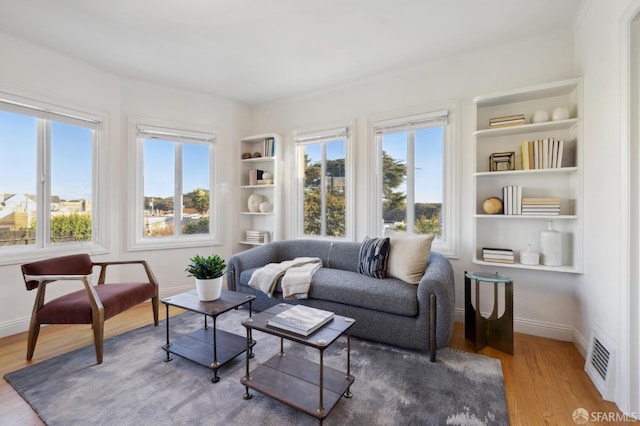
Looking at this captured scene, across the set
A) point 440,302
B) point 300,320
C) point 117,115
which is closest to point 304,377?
point 300,320

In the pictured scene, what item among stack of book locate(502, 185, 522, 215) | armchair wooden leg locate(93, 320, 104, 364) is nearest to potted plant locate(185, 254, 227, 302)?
armchair wooden leg locate(93, 320, 104, 364)

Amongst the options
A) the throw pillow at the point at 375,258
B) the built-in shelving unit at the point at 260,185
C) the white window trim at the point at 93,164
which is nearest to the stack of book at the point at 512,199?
the throw pillow at the point at 375,258

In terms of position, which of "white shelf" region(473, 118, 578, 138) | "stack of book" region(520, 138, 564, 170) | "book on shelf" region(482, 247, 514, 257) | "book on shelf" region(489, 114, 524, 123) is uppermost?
"book on shelf" region(489, 114, 524, 123)

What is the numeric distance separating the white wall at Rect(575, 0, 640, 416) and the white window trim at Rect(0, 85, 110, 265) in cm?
442

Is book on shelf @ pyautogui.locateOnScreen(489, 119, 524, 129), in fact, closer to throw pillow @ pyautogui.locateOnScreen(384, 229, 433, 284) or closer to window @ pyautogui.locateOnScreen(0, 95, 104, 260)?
throw pillow @ pyautogui.locateOnScreen(384, 229, 433, 284)

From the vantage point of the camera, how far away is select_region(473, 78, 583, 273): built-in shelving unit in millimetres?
2375

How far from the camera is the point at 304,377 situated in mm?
1786

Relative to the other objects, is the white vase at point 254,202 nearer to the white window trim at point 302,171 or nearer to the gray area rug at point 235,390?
the white window trim at point 302,171

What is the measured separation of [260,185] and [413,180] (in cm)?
208

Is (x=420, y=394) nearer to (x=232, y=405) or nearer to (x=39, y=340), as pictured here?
(x=232, y=405)

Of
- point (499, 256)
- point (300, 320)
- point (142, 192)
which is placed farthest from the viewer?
point (142, 192)

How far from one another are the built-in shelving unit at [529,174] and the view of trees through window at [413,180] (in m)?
0.41

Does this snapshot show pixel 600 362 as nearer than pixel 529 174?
Yes

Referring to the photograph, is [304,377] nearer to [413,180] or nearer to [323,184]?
[413,180]
